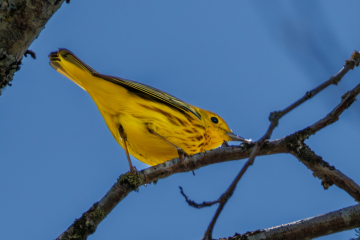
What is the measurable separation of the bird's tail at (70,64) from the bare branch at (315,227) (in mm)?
2787

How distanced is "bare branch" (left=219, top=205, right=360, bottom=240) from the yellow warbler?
1.91 metres

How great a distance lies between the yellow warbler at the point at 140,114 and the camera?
182 inches

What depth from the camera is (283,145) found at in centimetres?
365

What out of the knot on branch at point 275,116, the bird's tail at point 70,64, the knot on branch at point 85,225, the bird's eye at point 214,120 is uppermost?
the bird's eye at point 214,120

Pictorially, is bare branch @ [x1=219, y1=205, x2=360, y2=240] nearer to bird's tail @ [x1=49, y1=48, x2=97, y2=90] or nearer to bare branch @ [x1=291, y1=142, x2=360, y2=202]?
bare branch @ [x1=291, y1=142, x2=360, y2=202]

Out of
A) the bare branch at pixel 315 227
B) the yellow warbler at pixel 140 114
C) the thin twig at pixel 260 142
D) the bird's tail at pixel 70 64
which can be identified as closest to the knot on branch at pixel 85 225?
the thin twig at pixel 260 142

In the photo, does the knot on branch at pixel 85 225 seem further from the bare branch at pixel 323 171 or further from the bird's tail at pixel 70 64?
the bird's tail at pixel 70 64

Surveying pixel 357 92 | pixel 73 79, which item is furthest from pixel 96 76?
pixel 357 92

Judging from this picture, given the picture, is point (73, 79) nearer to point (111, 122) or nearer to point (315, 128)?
point (111, 122)

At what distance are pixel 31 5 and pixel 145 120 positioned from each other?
8.28ft

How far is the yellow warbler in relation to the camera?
4625 millimetres

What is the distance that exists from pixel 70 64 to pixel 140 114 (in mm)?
1081

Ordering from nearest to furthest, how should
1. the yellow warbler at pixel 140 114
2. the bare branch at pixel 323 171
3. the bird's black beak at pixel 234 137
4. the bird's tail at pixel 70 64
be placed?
the bare branch at pixel 323 171 → the bird's tail at pixel 70 64 → the yellow warbler at pixel 140 114 → the bird's black beak at pixel 234 137

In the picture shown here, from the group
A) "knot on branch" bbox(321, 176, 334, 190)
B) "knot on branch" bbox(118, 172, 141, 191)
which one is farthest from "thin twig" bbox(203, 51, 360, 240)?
"knot on branch" bbox(321, 176, 334, 190)
